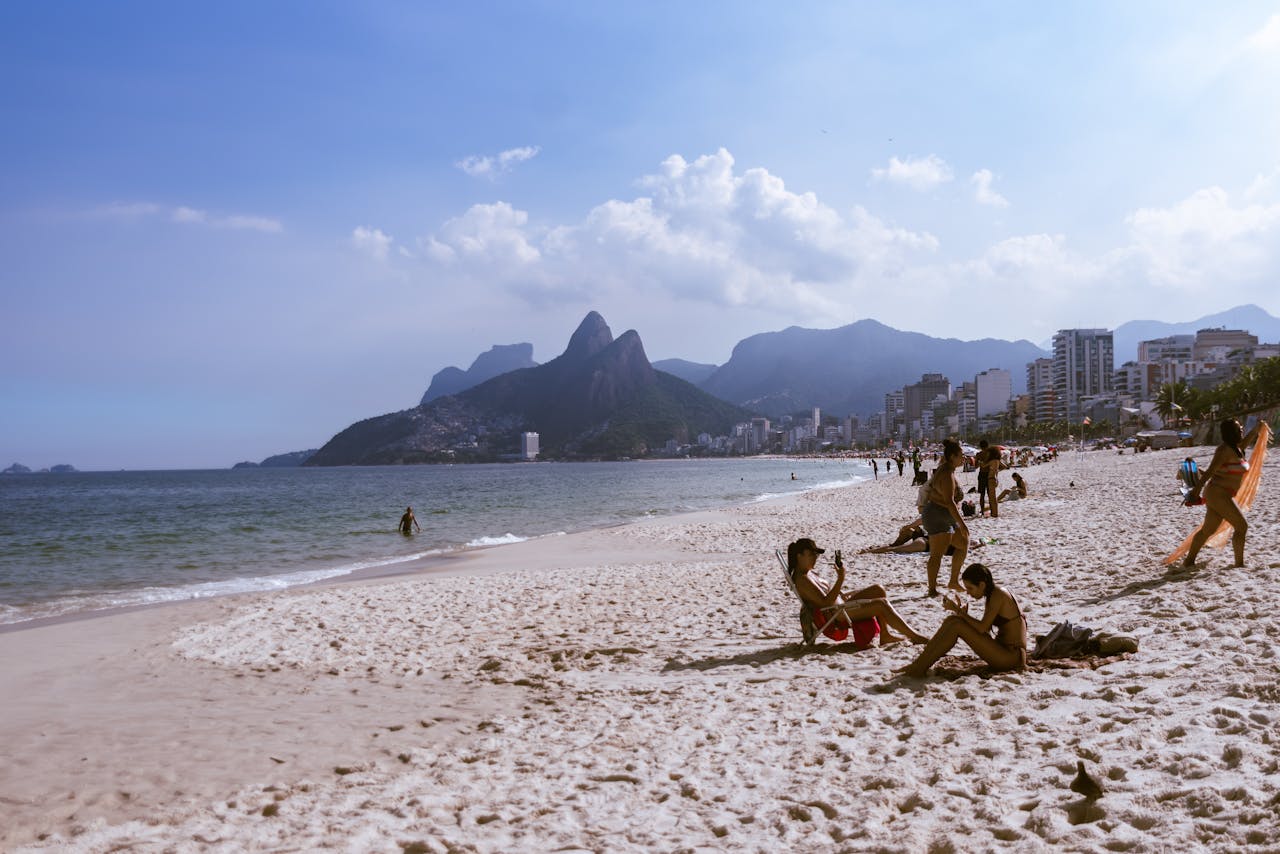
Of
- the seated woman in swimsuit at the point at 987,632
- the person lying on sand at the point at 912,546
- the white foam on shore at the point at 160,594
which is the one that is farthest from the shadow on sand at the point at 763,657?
the white foam on shore at the point at 160,594

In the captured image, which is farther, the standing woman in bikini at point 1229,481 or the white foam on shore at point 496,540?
the white foam on shore at point 496,540

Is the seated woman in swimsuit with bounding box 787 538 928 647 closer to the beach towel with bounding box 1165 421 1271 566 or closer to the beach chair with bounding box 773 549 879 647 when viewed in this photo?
the beach chair with bounding box 773 549 879 647

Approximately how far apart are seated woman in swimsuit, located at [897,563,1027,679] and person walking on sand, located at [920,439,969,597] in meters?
3.23

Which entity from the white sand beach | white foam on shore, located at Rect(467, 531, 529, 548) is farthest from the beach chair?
white foam on shore, located at Rect(467, 531, 529, 548)

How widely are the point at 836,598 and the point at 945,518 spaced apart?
2564 millimetres

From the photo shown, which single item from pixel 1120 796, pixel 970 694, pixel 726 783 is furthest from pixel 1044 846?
pixel 970 694

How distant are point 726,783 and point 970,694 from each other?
2.11 metres

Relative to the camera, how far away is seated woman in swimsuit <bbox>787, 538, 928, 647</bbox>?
7090 millimetres

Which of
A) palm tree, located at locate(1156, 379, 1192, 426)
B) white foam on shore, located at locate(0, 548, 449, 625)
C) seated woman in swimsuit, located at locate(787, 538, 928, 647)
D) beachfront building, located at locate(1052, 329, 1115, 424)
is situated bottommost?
white foam on shore, located at locate(0, 548, 449, 625)

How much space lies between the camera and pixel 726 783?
430cm

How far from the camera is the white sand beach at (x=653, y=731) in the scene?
12.1 ft

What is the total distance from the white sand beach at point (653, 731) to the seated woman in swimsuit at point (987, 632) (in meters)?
0.16

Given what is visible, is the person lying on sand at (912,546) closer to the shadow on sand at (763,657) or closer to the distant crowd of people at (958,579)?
the distant crowd of people at (958,579)

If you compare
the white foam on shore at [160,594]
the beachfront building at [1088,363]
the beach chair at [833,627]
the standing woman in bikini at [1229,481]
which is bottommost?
the white foam on shore at [160,594]
